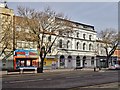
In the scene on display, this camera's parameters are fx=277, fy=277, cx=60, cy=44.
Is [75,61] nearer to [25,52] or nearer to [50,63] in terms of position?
[50,63]

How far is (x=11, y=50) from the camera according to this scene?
174ft

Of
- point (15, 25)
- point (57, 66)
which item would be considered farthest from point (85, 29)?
point (15, 25)

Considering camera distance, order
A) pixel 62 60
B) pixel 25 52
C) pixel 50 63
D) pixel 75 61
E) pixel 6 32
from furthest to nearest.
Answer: pixel 75 61, pixel 62 60, pixel 50 63, pixel 25 52, pixel 6 32

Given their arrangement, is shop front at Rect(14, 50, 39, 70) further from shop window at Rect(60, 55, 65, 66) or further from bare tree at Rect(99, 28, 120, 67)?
bare tree at Rect(99, 28, 120, 67)

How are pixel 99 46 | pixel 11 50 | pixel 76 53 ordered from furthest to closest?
pixel 99 46
pixel 76 53
pixel 11 50

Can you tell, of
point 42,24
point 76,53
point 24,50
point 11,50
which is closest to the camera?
point 42,24

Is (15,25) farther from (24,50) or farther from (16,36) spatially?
(24,50)

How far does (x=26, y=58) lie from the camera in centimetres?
5747

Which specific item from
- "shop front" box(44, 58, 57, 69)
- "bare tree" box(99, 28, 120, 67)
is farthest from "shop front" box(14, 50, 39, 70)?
"bare tree" box(99, 28, 120, 67)

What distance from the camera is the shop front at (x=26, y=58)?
55.3 meters

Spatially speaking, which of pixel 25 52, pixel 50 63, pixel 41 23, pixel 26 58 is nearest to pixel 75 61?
pixel 50 63

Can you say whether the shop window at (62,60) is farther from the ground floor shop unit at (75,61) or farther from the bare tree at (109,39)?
the bare tree at (109,39)

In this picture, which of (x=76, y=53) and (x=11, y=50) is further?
(x=76, y=53)

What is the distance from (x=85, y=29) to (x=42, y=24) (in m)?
34.3
